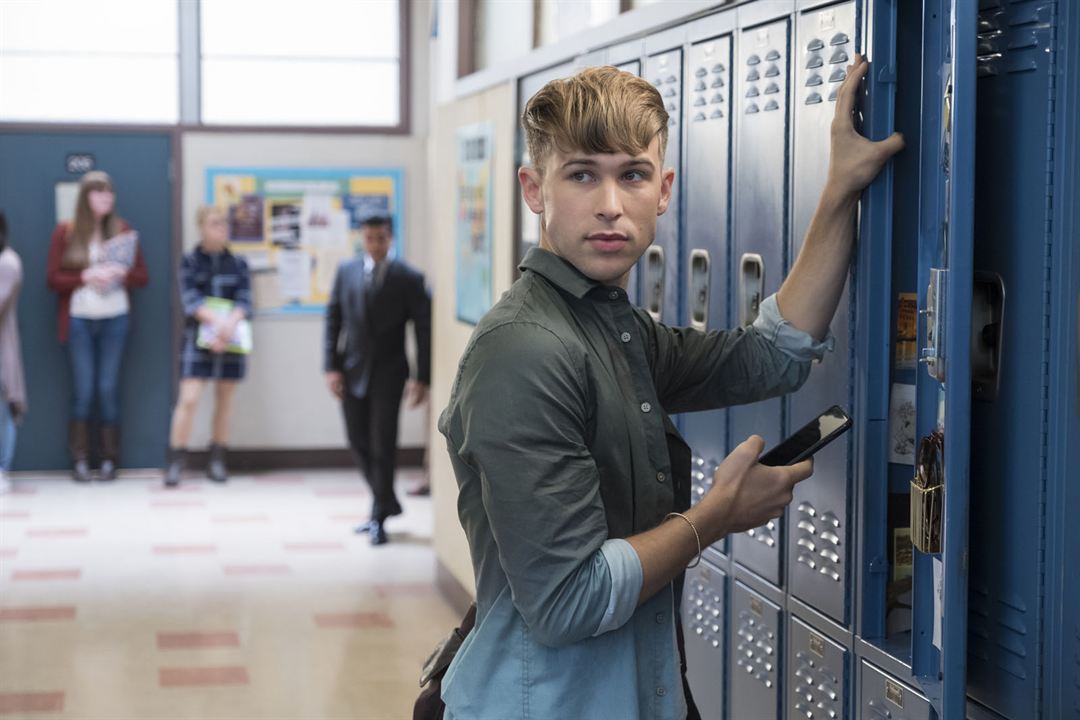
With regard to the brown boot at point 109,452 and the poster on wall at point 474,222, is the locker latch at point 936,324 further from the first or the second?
the brown boot at point 109,452

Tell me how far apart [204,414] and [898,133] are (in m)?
7.34

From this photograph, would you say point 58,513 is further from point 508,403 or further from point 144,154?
point 508,403

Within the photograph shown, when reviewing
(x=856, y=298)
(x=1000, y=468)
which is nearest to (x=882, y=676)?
(x=1000, y=468)

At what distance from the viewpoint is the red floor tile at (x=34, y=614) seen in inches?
227

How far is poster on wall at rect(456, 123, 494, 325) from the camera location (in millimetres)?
5531

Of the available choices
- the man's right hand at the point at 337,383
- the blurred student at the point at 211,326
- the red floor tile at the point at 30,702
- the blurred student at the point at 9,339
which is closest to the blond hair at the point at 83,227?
the blurred student at the point at 9,339

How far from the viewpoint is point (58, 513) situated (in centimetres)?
789

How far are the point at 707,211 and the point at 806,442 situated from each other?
1238 mm

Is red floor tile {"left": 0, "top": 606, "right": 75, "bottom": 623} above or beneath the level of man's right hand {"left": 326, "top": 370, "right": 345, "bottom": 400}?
beneath

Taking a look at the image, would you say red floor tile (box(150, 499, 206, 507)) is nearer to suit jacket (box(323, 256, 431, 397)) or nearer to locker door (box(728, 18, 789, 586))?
suit jacket (box(323, 256, 431, 397))

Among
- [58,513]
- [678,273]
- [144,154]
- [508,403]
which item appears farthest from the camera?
[144,154]

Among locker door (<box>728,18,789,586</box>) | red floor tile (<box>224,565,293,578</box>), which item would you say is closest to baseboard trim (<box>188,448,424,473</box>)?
red floor tile (<box>224,565,293,578</box>)

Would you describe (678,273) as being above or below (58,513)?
above

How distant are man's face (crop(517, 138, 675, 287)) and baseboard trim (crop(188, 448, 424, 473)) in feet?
24.9
